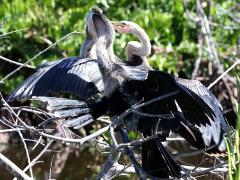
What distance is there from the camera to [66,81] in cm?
371

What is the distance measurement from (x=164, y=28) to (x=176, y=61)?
0.44m

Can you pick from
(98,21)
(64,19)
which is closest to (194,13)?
(64,19)

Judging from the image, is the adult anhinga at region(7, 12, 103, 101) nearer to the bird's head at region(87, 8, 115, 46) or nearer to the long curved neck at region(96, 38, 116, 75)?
the bird's head at region(87, 8, 115, 46)

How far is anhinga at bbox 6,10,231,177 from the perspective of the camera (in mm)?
3182

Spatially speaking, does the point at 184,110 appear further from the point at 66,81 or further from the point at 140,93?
the point at 66,81

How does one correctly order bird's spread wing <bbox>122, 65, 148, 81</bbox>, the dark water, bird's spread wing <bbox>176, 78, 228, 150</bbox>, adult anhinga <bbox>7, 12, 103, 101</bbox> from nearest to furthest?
1. bird's spread wing <bbox>122, 65, 148, 81</bbox>
2. bird's spread wing <bbox>176, 78, 228, 150</bbox>
3. adult anhinga <bbox>7, 12, 103, 101</bbox>
4. the dark water

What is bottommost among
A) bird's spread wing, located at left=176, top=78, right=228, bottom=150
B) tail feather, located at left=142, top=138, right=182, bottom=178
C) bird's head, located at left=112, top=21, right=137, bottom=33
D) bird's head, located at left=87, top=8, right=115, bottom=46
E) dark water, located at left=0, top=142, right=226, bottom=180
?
dark water, located at left=0, top=142, right=226, bottom=180

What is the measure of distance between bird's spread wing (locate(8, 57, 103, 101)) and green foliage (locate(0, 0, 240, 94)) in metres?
3.34

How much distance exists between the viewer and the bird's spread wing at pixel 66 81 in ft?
12.0

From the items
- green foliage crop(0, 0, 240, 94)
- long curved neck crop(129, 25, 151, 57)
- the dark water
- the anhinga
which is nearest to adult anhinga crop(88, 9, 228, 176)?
the anhinga

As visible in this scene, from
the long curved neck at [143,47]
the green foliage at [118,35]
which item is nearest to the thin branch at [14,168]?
the long curved neck at [143,47]

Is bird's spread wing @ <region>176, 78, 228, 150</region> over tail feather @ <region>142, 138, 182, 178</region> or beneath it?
over

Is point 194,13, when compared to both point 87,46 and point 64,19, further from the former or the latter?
point 87,46

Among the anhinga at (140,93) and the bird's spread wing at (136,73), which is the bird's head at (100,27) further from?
the bird's spread wing at (136,73)
